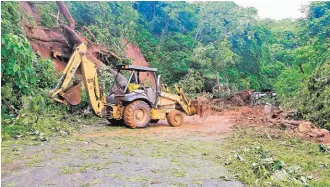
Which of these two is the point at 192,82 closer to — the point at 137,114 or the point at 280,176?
the point at 137,114

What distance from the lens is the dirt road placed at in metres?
3.83

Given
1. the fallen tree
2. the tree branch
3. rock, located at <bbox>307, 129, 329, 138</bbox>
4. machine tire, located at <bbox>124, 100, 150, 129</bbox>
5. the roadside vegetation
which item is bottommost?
the roadside vegetation

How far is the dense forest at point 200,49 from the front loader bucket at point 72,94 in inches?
18.8

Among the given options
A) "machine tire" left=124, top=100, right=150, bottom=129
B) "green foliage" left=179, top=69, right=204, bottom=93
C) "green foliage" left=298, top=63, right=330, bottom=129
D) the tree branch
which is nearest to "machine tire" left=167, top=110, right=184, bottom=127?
"machine tire" left=124, top=100, right=150, bottom=129

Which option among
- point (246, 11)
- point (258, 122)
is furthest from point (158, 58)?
point (258, 122)

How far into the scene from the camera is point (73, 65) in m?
8.86

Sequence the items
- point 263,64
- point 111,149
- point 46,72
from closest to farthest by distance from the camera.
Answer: point 111,149 → point 46,72 → point 263,64

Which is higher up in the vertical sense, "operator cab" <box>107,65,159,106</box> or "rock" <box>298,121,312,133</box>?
"operator cab" <box>107,65,159,106</box>

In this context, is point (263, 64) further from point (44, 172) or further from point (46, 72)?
point (44, 172)

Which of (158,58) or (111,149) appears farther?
(158,58)

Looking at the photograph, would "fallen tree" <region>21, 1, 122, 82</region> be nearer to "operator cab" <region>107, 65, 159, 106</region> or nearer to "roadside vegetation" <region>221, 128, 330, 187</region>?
"operator cab" <region>107, 65, 159, 106</region>

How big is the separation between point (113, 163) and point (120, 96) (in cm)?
493

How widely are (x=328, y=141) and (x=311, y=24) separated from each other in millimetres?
12916

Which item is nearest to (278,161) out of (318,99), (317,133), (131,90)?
(317,133)
